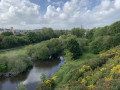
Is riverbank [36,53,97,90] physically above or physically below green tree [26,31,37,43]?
below

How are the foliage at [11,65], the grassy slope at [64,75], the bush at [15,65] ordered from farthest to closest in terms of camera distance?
the bush at [15,65] → the foliage at [11,65] → the grassy slope at [64,75]

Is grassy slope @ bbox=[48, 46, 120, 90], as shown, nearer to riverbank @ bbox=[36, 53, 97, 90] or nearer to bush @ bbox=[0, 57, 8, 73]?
riverbank @ bbox=[36, 53, 97, 90]

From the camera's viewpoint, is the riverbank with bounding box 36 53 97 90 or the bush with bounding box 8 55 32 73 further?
the bush with bounding box 8 55 32 73

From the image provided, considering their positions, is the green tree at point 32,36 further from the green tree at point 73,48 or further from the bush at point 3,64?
the bush at point 3,64

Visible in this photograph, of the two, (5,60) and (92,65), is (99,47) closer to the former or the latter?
(92,65)

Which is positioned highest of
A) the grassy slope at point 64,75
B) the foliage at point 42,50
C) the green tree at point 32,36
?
the green tree at point 32,36

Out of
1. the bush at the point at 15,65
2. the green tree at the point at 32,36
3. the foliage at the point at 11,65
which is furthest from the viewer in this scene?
the green tree at the point at 32,36

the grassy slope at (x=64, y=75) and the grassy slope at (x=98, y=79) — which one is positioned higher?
the grassy slope at (x=98, y=79)

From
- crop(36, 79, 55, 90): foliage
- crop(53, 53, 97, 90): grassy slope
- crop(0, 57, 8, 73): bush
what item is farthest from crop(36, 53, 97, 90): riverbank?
crop(0, 57, 8, 73): bush

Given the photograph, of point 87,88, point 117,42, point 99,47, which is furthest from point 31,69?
point 117,42

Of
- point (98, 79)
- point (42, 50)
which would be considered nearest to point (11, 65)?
point (42, 50)

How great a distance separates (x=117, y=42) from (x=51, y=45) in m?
25.7

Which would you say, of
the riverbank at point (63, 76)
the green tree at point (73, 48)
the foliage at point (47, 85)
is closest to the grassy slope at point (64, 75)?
the riverbank at point (63, 76)

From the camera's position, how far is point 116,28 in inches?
1486
